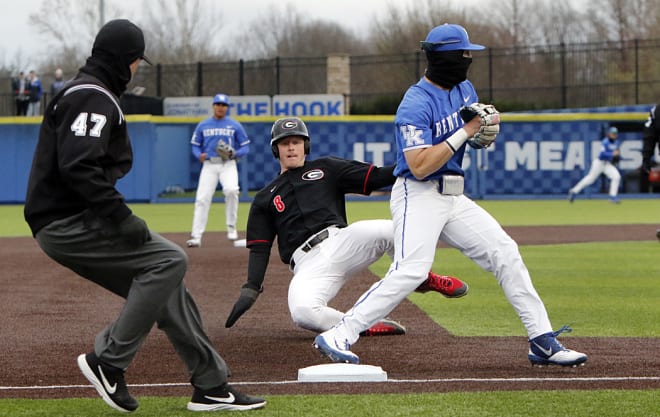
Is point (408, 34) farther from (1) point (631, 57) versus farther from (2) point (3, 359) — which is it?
(2) point (3, 359)

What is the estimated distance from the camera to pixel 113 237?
5.40 metres

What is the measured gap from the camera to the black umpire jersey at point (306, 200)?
7961mm

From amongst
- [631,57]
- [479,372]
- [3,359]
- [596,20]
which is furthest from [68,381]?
[596,20]

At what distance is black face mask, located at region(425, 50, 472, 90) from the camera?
→ 22.0 feet

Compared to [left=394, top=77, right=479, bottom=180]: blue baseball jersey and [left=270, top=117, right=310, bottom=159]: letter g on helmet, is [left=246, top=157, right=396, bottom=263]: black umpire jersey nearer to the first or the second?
[left=270, top=117, right=310, bottom=159]: letter g on helmet

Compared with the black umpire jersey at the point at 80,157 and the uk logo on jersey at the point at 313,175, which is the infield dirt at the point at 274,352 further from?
the black umpire jersey at the point at 80,157

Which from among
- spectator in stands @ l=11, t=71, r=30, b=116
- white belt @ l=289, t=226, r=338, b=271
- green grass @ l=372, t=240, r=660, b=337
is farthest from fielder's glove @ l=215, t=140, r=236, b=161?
spectator in stands @ l=11, t=71, r=30, b=116

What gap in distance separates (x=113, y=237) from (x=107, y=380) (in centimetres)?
66

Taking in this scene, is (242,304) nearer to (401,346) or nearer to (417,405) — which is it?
(401,346)

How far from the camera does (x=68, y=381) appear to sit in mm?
6520

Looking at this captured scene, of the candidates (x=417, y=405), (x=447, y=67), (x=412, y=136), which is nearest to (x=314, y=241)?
(x=412, y=136)

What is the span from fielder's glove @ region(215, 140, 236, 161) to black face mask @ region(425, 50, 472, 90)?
10.2 meters

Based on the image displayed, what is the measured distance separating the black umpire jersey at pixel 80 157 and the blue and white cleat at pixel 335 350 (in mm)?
1692

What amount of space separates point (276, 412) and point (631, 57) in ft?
162
